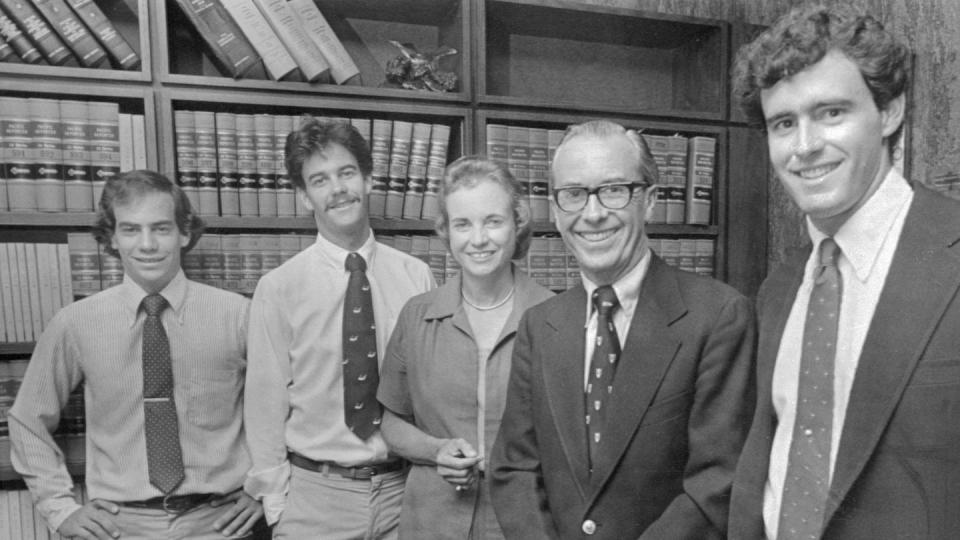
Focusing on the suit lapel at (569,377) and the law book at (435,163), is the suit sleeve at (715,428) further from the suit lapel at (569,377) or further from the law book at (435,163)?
the law book at (435,163)

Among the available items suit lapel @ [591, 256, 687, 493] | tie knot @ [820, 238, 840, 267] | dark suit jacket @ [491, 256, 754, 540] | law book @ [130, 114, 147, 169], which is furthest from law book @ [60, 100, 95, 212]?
tie knot @ [820, 238, 840, 267]

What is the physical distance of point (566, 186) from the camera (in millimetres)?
1284

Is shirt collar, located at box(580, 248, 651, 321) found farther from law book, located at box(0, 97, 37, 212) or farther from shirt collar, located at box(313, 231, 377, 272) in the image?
law book, located at box(0, 97, 37, 212)

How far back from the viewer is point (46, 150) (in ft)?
6.18

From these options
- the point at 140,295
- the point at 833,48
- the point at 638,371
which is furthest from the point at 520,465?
the point at 140,295

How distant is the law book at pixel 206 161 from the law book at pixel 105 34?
0.76ft

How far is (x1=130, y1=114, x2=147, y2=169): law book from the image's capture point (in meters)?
1.96

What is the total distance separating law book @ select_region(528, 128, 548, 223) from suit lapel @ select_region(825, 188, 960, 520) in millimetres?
1481

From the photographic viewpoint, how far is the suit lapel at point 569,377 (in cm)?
122

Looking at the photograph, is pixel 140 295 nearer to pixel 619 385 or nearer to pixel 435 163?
pixel 435 163

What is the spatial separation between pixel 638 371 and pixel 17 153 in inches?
68.3

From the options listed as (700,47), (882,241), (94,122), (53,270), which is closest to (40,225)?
(53,270)

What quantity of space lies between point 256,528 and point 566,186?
146 cm

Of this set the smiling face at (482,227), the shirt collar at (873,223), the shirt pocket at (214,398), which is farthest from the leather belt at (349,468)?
the shirt collar at (873,223)
